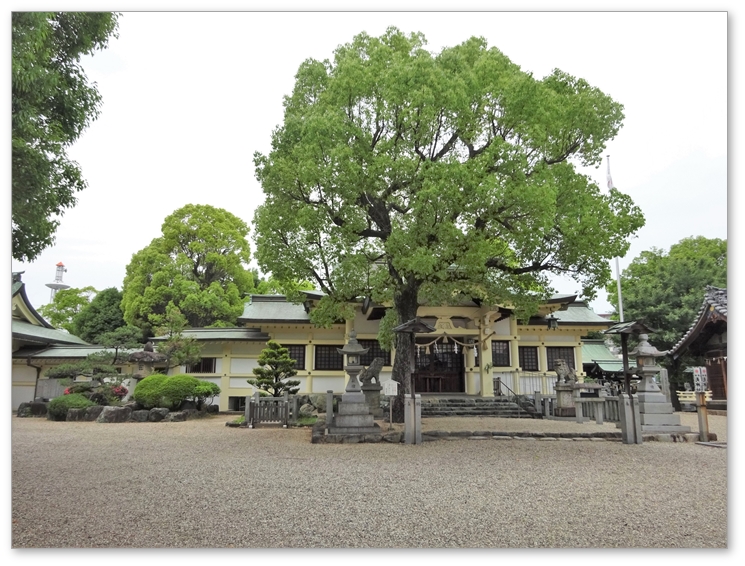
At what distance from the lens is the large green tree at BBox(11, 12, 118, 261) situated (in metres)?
4.46

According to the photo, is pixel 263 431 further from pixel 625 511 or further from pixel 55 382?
pixel 55 382

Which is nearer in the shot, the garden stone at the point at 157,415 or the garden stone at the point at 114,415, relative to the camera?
the garden stone at the point at 114,415

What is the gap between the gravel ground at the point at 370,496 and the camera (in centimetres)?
342

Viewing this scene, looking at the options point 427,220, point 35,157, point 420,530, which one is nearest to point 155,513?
point 420,530

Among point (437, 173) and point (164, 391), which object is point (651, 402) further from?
point (164, 391)

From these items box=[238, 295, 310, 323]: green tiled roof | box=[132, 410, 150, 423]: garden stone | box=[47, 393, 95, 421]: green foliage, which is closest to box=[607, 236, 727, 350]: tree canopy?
box=[238, 295, 310, 323]: green tiled roof

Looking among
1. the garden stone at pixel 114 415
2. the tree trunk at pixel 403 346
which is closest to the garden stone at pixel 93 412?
the garden stone at pixel 114 415

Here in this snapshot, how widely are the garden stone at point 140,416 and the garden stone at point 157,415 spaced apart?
0.27 ft

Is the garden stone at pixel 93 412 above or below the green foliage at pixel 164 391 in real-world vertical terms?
below

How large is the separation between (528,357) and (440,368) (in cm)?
336

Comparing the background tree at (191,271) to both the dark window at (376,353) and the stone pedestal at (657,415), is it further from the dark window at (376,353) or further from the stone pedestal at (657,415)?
the stone pedestal at (657,415)

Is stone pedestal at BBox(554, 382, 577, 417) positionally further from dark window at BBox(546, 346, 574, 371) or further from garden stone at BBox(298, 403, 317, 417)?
garden stone at BBox(298, 403, 317, 417)

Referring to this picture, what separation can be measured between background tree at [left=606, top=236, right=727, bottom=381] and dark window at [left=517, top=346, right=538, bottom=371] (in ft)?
16.1

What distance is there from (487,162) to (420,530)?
599cm
